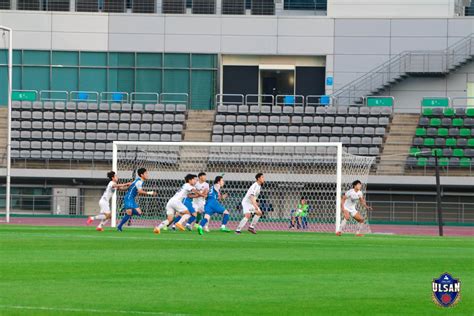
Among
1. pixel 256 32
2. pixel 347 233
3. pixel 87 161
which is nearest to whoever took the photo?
pixel 347 233

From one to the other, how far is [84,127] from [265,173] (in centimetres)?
1215

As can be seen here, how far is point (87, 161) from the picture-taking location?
55.2m

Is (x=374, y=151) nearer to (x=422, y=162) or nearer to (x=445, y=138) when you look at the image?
(x=422, y=162)

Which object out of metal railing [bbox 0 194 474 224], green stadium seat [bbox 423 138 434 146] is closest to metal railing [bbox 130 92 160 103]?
metal railing [bbox 0 194 474 224]

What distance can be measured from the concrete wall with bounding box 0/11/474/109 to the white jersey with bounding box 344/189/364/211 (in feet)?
72.0

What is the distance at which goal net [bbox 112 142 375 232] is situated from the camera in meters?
41.4

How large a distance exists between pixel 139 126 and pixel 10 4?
30.9ft

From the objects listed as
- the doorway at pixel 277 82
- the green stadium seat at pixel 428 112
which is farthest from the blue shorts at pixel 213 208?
the doorway at pixel 277 82

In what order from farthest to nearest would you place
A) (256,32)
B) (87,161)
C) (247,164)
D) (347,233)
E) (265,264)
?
1. (256,32)
2. (87,161)
3. (247,164)
4. (347,233)
5. (265,264)

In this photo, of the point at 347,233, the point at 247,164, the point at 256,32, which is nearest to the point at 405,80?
the point at 256,32

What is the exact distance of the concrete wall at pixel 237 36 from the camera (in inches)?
2297

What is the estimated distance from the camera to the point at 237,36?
59.1 metres

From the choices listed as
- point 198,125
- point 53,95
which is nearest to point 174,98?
point 198,125

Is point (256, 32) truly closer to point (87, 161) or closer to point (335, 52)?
point (335, 52)
